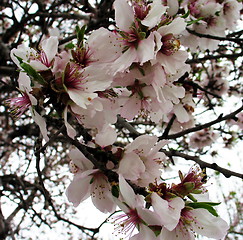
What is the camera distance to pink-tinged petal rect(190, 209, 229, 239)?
102 cm

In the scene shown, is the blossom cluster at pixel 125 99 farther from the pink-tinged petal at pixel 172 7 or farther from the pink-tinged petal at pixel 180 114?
the pink-tinged petal at pixel 180 114

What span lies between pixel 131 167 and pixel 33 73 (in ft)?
1.58

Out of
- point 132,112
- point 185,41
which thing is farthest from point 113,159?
point 185,41

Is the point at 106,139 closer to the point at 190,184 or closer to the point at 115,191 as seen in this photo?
the point at 115,191

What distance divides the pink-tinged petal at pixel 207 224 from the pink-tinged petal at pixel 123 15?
70cm

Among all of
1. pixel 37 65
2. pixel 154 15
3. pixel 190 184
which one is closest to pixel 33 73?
pixel 37 65

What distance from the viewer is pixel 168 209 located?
36.7 inches

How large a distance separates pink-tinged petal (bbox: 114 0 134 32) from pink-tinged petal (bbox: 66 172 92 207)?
0.59 metres

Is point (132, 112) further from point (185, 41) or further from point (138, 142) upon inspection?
point (185, 41)

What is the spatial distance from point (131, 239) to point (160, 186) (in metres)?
0.21

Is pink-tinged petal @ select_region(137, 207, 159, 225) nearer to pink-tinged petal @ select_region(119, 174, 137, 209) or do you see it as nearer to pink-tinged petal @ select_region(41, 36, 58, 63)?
pink-tinged petal @ select_region(119, 174, 137, 209)

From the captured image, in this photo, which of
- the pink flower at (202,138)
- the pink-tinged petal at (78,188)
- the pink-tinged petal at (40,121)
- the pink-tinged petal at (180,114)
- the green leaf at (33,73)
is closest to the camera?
the green leaf at (33,73)

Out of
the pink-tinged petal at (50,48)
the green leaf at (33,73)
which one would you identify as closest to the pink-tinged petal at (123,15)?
the pink-tinged petal at (50,48)

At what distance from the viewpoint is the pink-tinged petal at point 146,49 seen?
949mm
